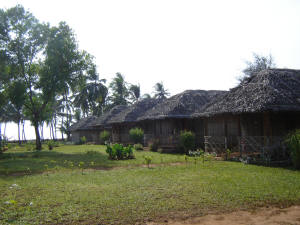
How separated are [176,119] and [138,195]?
1599 centimetres

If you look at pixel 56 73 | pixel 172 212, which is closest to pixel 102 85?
pixel 56 73

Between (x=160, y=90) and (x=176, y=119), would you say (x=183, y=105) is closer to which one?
(x=176, y=119)

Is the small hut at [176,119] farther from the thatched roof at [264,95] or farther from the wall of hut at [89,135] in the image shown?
the wall of hut at [89,135]

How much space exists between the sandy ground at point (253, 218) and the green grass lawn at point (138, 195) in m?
0.32

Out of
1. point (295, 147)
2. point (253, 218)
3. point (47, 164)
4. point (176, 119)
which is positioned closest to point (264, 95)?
point (295, 147)

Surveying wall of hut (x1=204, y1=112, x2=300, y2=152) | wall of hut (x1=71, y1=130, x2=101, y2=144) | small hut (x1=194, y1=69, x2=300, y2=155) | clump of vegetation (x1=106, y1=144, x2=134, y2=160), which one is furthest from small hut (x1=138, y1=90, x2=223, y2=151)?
wall of hut (x1=71, y1=130, x2=101, y2=144)

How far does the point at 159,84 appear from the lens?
4950cm

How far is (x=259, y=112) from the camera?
13.4 m

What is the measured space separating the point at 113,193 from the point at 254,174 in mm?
5448

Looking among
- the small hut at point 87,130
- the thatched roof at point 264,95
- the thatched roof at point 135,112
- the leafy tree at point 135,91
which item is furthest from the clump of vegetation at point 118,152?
the leafy tree at point 135,91

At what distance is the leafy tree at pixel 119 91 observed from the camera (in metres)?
48.6

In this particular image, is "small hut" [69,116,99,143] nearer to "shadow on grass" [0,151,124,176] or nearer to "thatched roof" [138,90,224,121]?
"thatched roof" [138,90,224,121]

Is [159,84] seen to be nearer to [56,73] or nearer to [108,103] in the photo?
[108,103]

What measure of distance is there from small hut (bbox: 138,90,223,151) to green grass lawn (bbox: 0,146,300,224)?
1064cm
